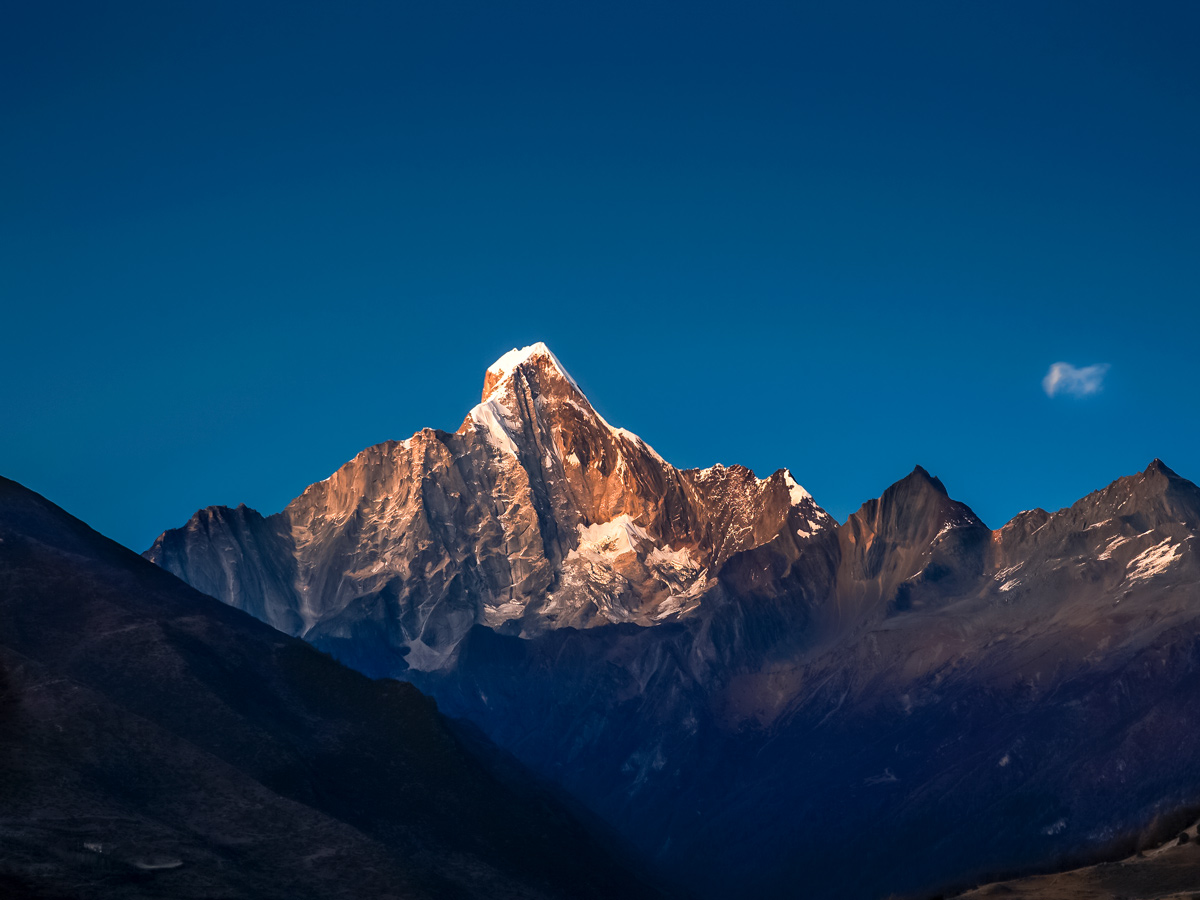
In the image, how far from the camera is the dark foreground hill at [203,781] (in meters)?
132

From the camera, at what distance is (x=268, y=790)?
15950cm

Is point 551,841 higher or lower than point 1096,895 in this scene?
higher

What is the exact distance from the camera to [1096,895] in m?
116

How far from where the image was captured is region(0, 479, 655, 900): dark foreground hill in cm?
13225

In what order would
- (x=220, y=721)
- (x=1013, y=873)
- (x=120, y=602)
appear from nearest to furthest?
1. (x=1013, y=873)
2. (x=220, y=721)
3. (x=120, y=602)

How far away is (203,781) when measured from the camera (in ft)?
512

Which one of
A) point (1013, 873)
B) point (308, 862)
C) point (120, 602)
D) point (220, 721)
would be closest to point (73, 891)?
point (308, 862)

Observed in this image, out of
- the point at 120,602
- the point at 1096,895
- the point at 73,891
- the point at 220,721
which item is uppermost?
the point at 120,602

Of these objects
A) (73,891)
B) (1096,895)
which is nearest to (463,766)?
(73,891)

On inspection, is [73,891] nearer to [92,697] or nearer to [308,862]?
[308,862]

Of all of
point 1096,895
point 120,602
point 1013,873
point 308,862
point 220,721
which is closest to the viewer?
point 1096,895

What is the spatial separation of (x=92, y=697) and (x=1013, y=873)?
10299 cm

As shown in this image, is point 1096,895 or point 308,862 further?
point 308,862

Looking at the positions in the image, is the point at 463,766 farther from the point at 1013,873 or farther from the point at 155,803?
the point at 1013,873
